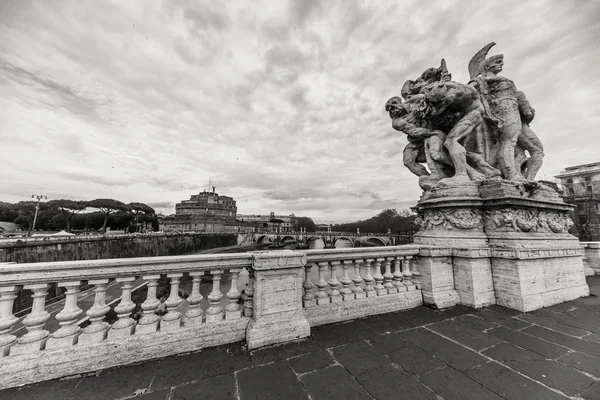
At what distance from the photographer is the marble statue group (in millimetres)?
4867

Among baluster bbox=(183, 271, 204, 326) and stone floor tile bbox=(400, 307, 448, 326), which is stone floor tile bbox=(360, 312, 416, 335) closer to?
stone floor tile bbox=(400, 307, 448, 326)

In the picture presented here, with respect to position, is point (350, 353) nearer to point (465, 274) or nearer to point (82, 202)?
point (465, 274)

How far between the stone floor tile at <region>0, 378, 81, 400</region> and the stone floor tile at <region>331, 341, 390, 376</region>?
2384 millimetres

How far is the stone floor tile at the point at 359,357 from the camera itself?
2231 millimetres

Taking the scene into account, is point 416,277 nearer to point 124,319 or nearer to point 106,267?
point 124,319

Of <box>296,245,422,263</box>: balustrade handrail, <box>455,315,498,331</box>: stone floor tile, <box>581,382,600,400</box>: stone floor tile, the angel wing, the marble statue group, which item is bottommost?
<box>455,315,498,331</box>: stone floor tile

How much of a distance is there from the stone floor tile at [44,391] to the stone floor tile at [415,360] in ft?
9.64

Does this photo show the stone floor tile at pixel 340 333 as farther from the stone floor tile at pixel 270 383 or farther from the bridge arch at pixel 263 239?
the bridge arch at pixel 263 239

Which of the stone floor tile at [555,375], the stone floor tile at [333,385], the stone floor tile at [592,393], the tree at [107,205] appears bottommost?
the stone floor tile at [592,393]

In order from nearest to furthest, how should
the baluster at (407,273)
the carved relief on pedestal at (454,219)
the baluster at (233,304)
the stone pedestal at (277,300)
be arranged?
1. the stone pedestal at (277,300)
2. the baluster at (233,304)
3. the baluster at (407,273)
4. the carved relief on pedestal at (454,219)

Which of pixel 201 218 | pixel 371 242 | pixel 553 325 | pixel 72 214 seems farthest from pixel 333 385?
pixel 201 218

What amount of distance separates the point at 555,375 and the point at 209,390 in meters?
3.04

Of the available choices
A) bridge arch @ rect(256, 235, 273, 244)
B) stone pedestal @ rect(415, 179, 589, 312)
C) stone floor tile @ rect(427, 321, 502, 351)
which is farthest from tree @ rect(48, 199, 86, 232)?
stone floor tile @ rect(427, 321, 502, 351)

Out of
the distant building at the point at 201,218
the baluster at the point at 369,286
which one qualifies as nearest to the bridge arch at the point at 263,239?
the distant building at the point at 201,218
